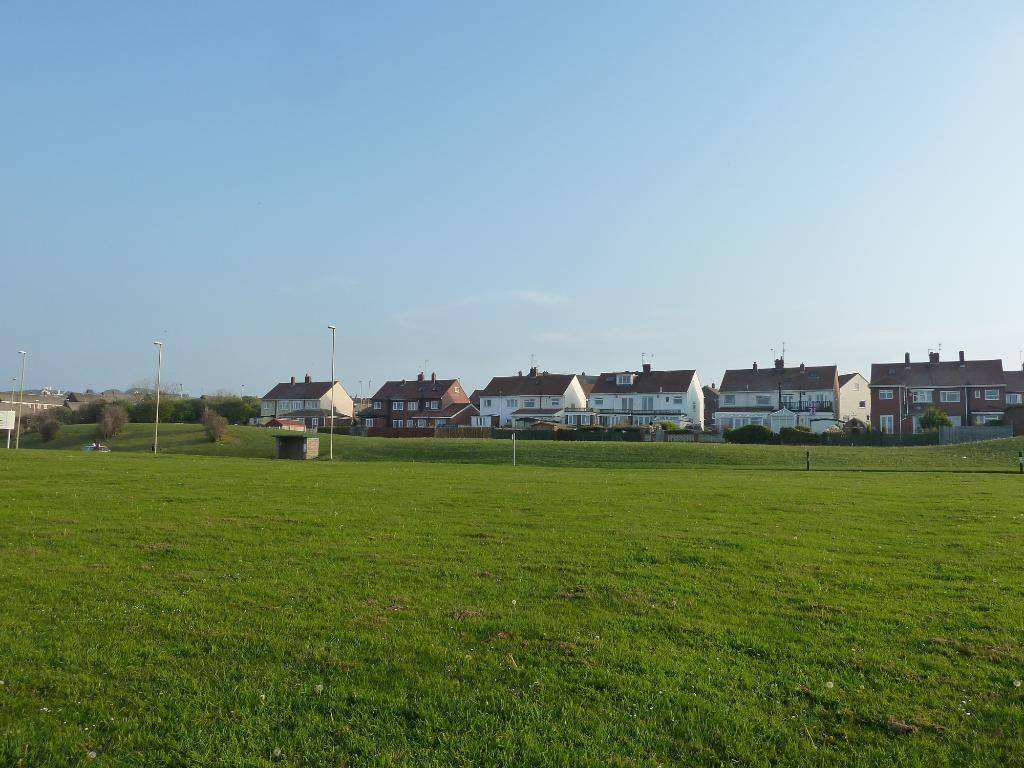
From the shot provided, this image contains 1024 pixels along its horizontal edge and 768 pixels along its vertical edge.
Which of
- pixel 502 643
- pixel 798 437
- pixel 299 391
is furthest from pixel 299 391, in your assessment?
pixel 502 643

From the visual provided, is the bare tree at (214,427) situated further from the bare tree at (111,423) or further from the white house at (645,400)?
the white house at (645,400)

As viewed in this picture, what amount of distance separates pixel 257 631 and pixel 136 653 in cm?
128

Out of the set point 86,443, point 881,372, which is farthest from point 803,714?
point 881,372

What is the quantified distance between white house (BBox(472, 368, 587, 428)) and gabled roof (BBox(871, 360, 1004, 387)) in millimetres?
44269

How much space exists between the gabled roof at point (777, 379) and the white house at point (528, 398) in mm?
23689

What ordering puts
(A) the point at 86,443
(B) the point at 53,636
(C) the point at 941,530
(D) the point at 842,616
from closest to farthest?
(B) the point at 53,636, (D) the point at 842,616, (C) the point at 941,530, (A) the point at 86,443

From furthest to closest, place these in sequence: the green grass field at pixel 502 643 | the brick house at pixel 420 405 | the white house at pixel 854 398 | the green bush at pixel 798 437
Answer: the brick house at pixel 420 405 < the white house at pixel 854 398 < the green bush at pixel 798 437 < the green grass field at pixel 502 643

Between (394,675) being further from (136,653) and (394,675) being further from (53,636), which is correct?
(53,636)

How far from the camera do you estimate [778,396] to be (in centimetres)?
10856

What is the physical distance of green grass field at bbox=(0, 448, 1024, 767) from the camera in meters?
6.23

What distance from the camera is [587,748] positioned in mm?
6094

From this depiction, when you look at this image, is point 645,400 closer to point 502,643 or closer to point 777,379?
point 777,379

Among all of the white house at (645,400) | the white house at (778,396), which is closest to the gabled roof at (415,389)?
the white house at (645,400)

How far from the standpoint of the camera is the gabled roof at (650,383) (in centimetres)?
11419
